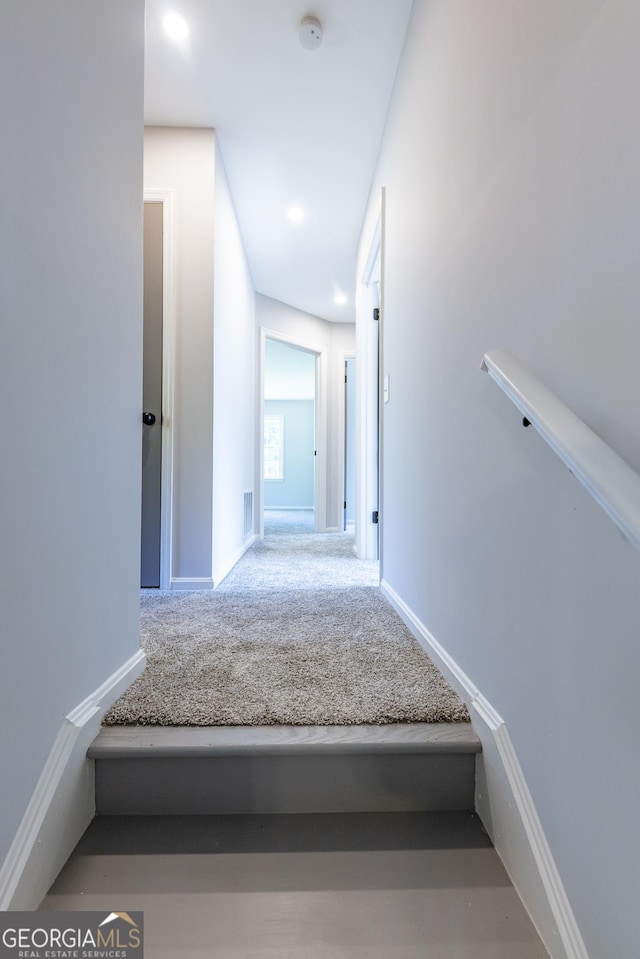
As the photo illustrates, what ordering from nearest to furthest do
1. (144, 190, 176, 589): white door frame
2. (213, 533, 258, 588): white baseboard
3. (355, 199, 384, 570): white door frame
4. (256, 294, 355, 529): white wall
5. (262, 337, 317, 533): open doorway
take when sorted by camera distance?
(144, 190, 176, 589): white door frame → (213, 533, 258, 588): white baseboard → (355, 199, 384, 570): white door frame → (256, 294, 355, 529): white wall → (262, 337, 317, 533): open doorway

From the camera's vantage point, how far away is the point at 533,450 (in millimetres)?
852

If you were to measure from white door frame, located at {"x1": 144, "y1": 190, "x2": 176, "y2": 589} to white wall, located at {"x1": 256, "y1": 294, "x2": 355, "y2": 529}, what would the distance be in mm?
2678

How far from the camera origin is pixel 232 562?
10.1 feet

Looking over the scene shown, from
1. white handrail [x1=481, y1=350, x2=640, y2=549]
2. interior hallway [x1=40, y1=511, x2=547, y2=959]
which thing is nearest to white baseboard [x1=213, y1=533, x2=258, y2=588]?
interior hallway [x1=40, y1=511, x2=547, y2=959]

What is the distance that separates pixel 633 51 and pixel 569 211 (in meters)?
0.19

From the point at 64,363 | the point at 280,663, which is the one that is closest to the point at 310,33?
the point at 64,363

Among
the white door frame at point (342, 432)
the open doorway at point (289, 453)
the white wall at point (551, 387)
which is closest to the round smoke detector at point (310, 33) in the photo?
the white wall at point (551, 387)

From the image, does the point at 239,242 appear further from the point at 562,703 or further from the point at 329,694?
the point at 562,703

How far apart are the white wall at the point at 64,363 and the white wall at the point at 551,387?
0.90 metres

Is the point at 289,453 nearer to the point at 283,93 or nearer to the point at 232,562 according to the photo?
the point at 232,562

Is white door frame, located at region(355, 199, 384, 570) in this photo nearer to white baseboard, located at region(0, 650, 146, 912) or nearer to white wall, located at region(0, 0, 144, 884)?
white wall, located at region(0, 0, 144, 884)

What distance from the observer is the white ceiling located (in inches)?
73.4

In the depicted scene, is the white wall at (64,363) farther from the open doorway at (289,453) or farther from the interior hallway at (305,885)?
the open doorway at (289,453)

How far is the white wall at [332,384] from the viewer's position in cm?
519
